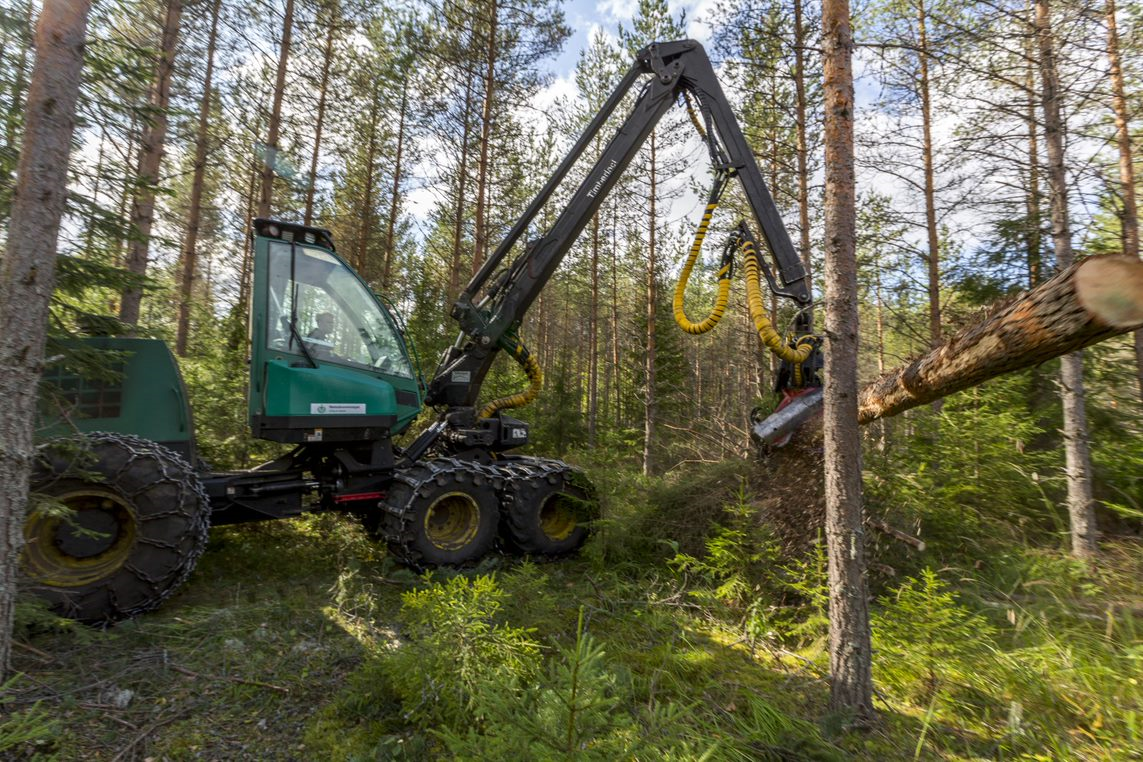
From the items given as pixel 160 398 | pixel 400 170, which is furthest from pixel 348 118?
pixel 160 398

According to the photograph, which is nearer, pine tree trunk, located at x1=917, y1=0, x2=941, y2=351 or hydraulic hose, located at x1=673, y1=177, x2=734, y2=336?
hydraulic hose, located at x1=673, y1=177, x2=734, y2=336

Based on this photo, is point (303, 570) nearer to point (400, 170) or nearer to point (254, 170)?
point (254, 170)

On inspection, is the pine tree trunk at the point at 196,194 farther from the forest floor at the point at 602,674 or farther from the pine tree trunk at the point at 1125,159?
the pine tree trunk at the point at 1125,159

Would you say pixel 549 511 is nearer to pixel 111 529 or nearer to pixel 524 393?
pixel 524 393

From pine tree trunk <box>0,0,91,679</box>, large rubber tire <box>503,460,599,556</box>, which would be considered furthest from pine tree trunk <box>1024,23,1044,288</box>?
pine tree trunk <box>0,0,91,679</box>

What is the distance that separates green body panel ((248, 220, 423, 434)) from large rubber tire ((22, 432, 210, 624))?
0.90 meters

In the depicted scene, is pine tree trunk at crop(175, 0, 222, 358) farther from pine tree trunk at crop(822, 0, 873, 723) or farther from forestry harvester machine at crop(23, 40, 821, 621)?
pine tree trunk at crop(822, 0, 873, 723)

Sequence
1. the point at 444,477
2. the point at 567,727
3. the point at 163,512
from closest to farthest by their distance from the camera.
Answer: the point at 567,727
the point at 163,512
the point at 444,477

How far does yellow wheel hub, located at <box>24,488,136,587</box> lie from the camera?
3619 millimetres

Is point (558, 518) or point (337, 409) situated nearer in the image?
point (337, 409)

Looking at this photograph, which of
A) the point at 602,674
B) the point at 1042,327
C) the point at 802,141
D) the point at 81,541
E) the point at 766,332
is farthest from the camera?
the point at 802,141

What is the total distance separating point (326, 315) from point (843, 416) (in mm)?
4497

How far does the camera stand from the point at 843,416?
9.37 feet

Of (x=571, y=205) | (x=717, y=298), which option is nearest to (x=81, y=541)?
(x=571, y=205)
